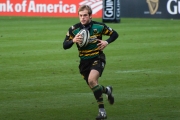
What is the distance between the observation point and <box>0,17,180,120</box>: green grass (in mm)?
11645

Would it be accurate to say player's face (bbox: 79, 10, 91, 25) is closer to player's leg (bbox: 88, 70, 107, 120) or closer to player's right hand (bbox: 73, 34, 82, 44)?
player's right hand (bbox: 73, 34, 82, 44)

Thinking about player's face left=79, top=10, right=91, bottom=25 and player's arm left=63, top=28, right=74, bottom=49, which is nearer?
player's face left=79, top=10, right=91, bottom=25

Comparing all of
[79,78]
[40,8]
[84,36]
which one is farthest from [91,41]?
[40,8]

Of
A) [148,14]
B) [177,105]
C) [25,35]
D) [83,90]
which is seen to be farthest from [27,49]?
[148,14]

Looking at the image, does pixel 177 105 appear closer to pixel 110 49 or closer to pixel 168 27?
pixel 110 49

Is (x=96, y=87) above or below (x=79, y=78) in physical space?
above

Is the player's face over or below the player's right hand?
over

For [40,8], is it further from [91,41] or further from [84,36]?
[84,36]

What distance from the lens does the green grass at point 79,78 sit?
11.6m

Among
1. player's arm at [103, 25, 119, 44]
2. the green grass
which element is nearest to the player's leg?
the green grass

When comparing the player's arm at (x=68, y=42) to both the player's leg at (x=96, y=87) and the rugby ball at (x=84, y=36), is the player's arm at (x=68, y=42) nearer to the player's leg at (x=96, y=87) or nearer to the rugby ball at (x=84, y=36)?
the rugby ball at (x=84, y=36)

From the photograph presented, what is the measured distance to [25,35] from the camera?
27.3m

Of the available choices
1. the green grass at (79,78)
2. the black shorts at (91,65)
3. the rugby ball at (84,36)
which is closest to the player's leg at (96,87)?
the black shorts at (91,65)

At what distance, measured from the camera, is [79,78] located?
629 inches
